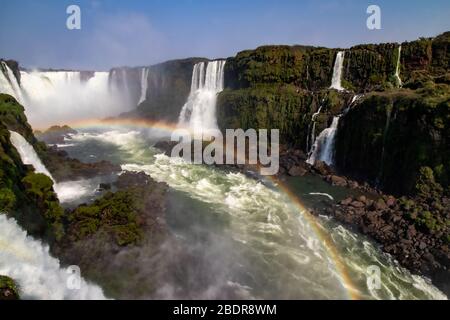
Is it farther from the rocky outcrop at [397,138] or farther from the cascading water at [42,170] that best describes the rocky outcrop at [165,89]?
the rocky outcrop at [397,138]

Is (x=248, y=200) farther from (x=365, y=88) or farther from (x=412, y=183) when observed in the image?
(x=365, y=88)

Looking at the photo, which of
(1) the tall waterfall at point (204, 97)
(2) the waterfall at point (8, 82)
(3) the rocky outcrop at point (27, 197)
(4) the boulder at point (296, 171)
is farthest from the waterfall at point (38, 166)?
(2) the waterfall at point (8, 82)

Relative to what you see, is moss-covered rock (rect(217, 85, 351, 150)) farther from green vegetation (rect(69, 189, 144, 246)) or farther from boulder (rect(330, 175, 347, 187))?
green vegetation (rect(69, 189, 144, 246))

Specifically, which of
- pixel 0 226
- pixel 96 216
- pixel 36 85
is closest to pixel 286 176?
pixel 96 216

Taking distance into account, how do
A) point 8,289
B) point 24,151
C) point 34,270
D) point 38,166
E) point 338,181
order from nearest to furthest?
point 8,289 < point 34,270 < point 24,151 < point 38,166 < point 338,181

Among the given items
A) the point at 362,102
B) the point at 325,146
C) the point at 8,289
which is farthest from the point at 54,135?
the point at 8,289
